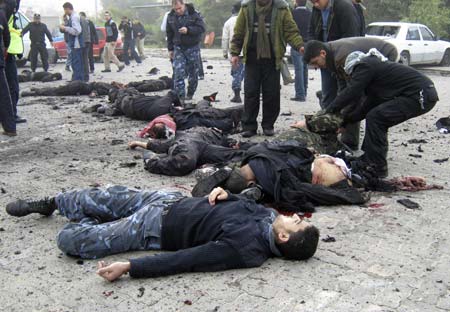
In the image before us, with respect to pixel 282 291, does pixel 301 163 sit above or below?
above

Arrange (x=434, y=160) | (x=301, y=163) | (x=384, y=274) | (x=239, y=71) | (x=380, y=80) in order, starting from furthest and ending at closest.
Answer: (x=239, y=71) < (x=434, y=160) < (x=380, y=80) < (x=301, y=163) < (x=384, y=274)

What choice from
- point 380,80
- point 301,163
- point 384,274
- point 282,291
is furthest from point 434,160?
point 282,291

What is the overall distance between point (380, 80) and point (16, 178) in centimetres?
407

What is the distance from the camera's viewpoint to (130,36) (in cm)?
2011

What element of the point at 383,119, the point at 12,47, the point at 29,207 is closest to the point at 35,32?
the point at 12,47

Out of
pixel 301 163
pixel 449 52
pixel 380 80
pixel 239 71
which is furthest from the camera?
pixel 449 52

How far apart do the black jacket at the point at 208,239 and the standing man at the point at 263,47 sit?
12.4 ft

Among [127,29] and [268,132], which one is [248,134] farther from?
[127,29]

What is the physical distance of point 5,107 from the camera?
7258 millimetres

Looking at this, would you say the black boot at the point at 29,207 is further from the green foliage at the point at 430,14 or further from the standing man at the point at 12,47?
the green foliage at the point at 430,14

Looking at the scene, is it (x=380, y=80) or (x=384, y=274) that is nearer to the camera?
(x=384, y=274)

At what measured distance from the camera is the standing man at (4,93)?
23.5ft

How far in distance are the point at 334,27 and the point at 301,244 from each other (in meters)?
4.19

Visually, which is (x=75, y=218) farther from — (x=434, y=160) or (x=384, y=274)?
(x=434, y=160)
